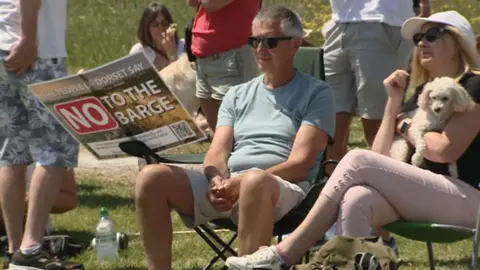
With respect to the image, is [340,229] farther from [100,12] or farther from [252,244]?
[100,12]

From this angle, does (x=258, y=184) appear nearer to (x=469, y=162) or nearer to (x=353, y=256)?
(x=353, y=256)

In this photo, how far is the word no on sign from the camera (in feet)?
17.3

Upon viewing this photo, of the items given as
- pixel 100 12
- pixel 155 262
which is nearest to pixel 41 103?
pixel 155 262

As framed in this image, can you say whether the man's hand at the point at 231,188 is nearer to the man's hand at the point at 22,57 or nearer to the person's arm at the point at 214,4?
the man's hand at the point at 22,57

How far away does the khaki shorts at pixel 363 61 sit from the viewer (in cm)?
648

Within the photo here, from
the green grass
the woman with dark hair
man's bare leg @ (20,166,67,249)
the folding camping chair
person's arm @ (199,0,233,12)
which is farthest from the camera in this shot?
the woman with dark hair

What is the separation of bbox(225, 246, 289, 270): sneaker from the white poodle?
0.77 m

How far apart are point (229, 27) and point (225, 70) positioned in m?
0.24

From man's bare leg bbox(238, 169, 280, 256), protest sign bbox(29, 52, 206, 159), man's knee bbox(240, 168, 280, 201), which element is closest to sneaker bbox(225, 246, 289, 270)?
man's bare leg bbox(238, 169, 280, 256)

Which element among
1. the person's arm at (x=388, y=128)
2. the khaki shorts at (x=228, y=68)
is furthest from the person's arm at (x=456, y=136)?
the khaki shorts at (x=228, y=68)

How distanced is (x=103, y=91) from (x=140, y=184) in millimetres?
441

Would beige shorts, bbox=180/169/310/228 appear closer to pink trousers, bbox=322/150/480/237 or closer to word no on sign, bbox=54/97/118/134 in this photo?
pink trousers, bbox=322/150/480/237

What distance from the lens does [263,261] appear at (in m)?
4.82

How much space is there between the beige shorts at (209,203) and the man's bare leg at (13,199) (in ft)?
3.39
